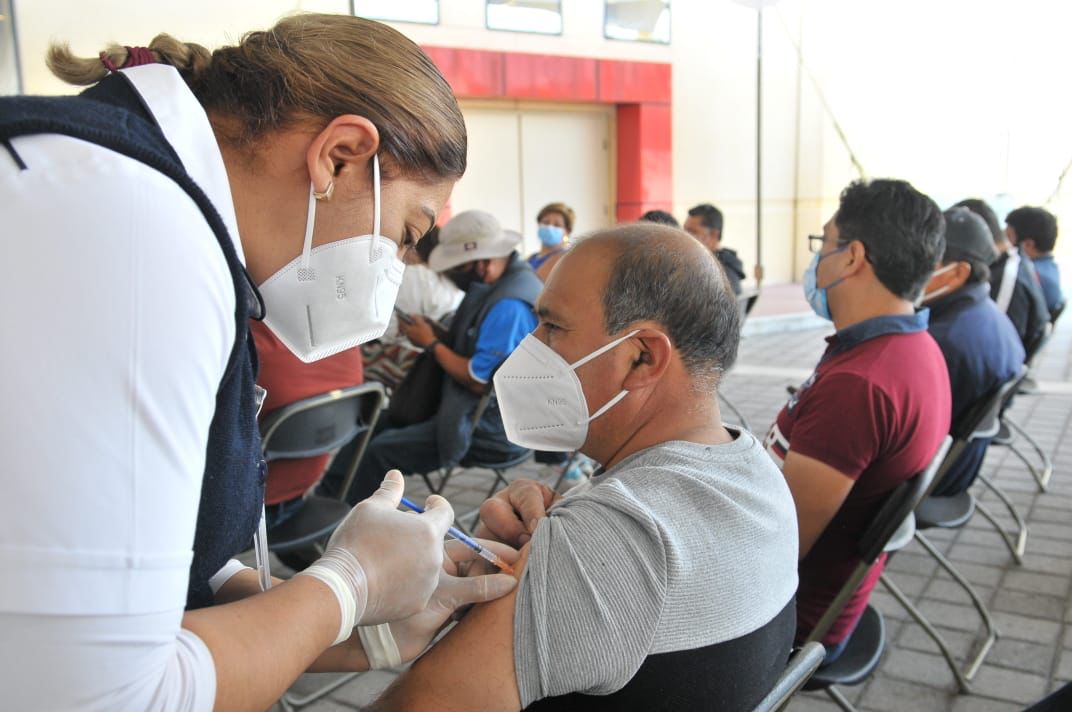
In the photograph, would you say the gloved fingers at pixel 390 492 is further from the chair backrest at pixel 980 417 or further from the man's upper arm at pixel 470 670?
the chair backrest at pixel 980 417

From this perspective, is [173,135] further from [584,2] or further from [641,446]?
[584,2]

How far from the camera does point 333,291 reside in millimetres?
1144

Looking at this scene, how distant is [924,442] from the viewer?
6.94 ft

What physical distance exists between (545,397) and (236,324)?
30.7 inches

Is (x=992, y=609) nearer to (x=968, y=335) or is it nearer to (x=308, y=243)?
(x=968, y=335)

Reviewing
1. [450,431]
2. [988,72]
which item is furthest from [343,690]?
[988,72]

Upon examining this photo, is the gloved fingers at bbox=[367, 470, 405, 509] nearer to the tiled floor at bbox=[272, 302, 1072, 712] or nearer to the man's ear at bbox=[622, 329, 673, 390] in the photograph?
the man's ear at bbox=[622, 329, 673, 390]

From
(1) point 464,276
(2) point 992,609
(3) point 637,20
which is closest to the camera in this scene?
(2) point 992,609

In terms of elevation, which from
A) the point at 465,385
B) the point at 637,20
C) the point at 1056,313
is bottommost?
the point at 1056,313

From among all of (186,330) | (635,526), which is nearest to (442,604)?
(635,526)

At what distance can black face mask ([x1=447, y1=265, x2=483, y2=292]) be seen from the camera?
13.3 feet

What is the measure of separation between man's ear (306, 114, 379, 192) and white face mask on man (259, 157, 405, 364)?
23mm

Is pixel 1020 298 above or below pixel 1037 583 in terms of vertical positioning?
above

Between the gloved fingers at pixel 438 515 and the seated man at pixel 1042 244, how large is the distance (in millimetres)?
5610
